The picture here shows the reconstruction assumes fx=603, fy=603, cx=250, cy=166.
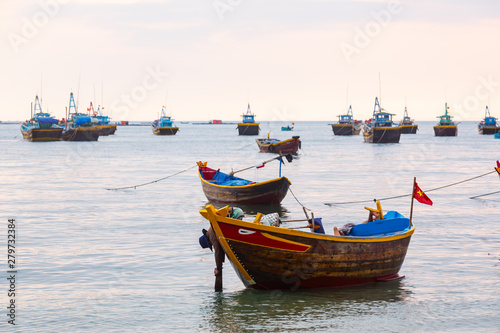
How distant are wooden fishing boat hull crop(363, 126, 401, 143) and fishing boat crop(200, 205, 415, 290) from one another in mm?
96991

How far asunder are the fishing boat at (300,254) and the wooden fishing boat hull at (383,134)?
97.0 metres

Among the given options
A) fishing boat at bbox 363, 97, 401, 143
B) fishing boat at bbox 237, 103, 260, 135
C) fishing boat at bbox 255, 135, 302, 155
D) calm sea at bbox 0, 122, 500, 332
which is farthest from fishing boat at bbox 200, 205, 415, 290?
fishing boat at bbox 237, 103, 260, 135

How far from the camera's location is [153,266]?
1766cm

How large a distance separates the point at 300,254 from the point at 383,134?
100966mm

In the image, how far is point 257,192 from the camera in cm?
2864

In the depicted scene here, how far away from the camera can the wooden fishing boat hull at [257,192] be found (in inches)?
1123

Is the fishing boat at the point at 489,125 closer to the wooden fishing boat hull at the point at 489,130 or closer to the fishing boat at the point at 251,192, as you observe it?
the wooden fishing boat hull at the point at 489,130

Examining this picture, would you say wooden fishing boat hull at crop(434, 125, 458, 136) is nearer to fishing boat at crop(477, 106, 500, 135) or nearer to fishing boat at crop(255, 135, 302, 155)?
fishing boat at crop(477, 106, 500, 135)

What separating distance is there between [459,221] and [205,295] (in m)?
14.8

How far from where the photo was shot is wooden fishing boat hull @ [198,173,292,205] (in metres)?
28.5

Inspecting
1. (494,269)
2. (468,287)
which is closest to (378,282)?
(468,287)

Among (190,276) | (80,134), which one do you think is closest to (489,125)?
(80,134)

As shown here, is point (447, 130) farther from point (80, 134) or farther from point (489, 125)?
point (80, 134)

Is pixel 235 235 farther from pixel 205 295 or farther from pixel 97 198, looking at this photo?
pixel 97 198
